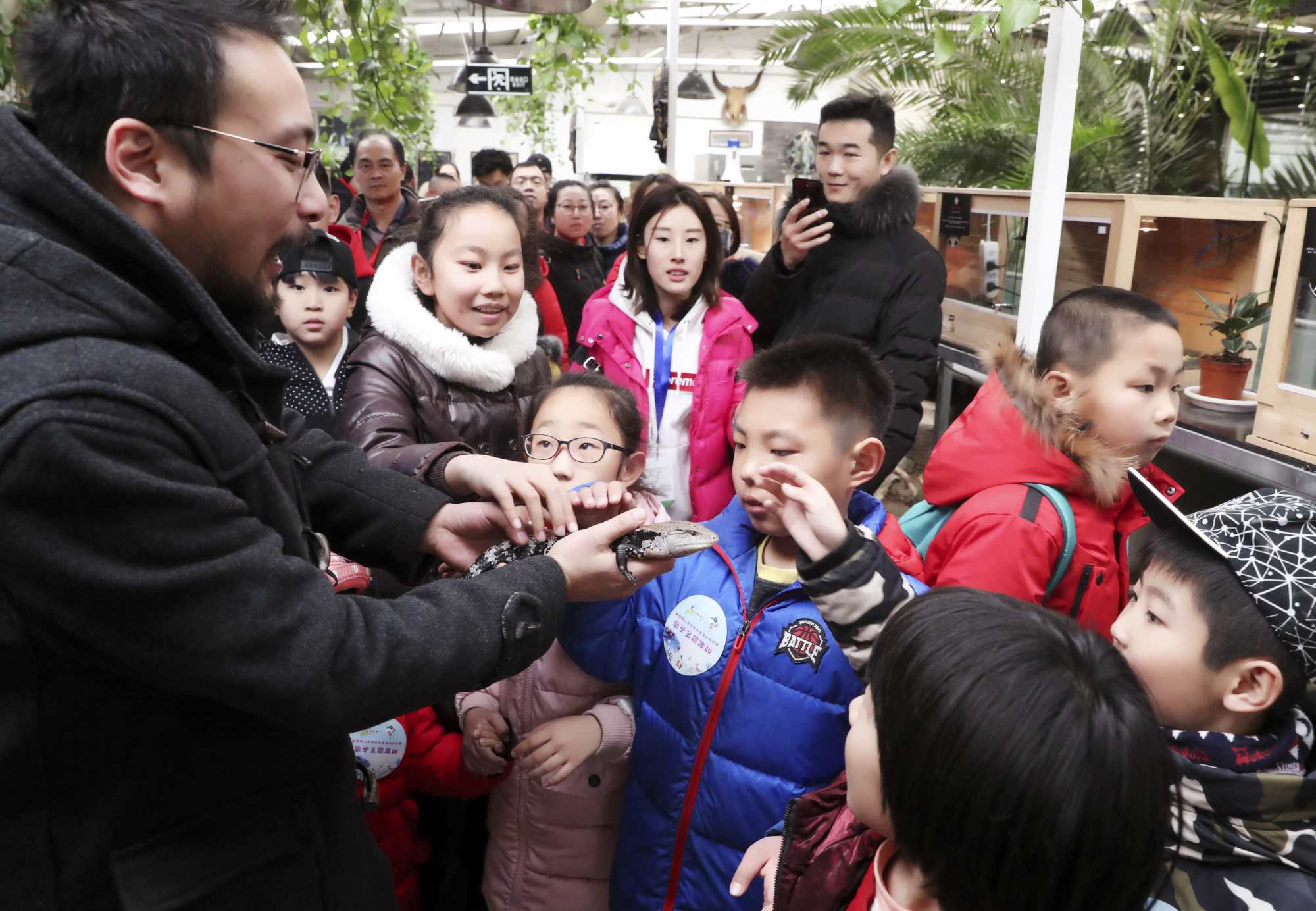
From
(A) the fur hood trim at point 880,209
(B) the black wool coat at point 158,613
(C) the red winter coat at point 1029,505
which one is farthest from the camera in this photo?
(A) the fur hood trim at point 880,209

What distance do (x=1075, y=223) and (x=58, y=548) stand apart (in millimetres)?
→ 3460

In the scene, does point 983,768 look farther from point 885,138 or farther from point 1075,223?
point 1075,223

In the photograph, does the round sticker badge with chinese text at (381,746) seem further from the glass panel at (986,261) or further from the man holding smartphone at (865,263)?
the glass panel at (986,261)

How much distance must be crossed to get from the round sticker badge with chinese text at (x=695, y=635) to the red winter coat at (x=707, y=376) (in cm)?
116

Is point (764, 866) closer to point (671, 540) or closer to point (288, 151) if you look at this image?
point (671, 540)

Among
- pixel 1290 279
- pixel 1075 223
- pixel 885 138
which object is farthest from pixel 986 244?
pixel 1290 279

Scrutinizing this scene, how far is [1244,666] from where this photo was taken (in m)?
1.32

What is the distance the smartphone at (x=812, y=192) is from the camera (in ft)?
10.5

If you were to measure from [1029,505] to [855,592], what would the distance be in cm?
59

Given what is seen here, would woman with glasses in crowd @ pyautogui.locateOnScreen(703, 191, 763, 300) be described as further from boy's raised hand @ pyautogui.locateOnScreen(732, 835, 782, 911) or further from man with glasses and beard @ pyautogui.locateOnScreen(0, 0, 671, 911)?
man with glasses and beard @ pyautogui.locateOnScreen(0, 0, 671, 911)

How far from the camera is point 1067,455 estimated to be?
1839mm

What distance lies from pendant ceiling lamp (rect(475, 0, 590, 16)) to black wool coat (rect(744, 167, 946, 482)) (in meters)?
1.27

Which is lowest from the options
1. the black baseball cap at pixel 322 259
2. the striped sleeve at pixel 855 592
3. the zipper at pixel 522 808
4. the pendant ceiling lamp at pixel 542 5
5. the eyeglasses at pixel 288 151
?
the zipper at pixel 522 808

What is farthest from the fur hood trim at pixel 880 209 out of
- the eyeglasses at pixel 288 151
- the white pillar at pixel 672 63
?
the eyeglasses at pixel 288 151
